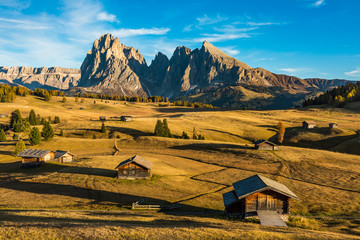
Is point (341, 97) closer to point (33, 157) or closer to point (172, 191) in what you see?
point (172, 191)

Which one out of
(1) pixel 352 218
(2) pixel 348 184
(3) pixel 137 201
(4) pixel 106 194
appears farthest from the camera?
(2) pixel 348 184

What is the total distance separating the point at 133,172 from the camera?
145 feet

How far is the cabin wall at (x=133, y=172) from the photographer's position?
4416 centimetres

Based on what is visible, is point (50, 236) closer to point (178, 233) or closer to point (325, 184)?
point (178, 233)

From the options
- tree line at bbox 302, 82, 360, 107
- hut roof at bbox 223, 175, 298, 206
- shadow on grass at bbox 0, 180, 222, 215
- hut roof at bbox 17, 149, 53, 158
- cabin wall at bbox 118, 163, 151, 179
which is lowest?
shadow on grass at bbox 0, 180, 222, 215

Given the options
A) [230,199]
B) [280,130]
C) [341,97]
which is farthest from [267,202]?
[341,97]

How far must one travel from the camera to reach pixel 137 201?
32875 mm

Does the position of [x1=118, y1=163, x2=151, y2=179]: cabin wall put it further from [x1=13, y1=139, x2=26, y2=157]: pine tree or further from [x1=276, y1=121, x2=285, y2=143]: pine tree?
[x1=276, y1=121, x2=285, y2=143]: pine tree

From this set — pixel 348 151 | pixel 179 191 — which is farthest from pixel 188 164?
pixel 348 151

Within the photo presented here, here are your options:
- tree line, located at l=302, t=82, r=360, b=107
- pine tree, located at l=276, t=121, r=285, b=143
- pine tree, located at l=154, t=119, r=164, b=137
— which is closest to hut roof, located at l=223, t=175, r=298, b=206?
pine tree, located at l=154, t=119, r=164, b=137

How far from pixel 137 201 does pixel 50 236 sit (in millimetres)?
17867

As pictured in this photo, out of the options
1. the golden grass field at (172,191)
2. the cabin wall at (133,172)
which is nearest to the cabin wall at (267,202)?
the golden grass field at (172,191)

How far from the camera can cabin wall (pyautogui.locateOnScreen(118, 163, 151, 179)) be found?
145 feet

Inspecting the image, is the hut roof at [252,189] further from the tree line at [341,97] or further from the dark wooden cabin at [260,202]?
the tree line at [341,97]
